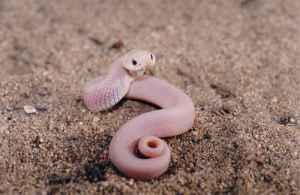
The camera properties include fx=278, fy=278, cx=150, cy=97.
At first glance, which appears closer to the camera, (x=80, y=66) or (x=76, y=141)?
(x=76, y=141)

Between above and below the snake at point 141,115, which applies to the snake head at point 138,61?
above

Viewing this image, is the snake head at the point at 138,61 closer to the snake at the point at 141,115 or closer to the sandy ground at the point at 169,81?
the snake at the point at 141,115

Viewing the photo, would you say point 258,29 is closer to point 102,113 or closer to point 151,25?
point 151,25

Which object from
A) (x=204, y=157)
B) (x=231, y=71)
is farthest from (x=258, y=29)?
(x=204, y=157)

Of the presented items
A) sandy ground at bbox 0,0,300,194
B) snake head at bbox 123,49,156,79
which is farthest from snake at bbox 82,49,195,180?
sandy ground at bbox 0,0,300,194

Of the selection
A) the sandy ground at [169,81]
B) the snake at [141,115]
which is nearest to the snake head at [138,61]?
the snake at [141,115]

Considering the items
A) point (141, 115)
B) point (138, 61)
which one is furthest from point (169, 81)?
point (141, 115)
